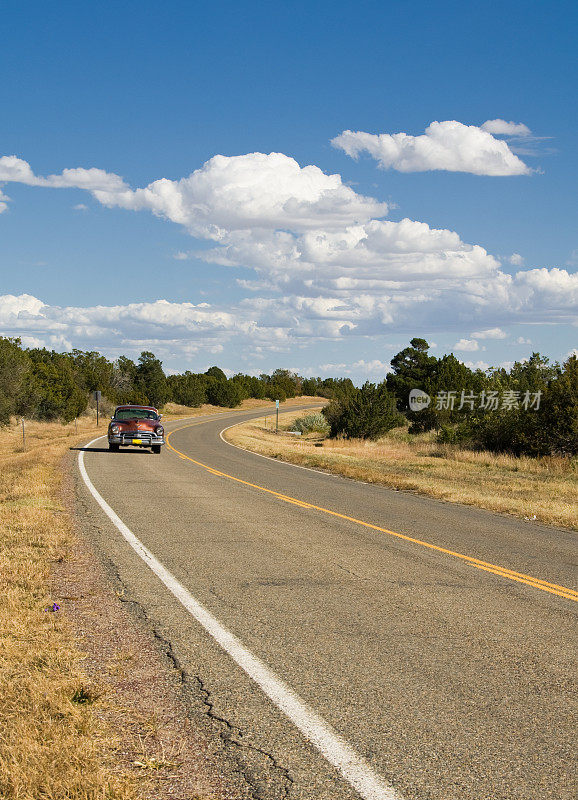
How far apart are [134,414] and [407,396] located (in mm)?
45186

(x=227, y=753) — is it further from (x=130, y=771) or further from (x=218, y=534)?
(x=218, y=534)

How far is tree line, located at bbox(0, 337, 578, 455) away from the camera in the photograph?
99.7 feet

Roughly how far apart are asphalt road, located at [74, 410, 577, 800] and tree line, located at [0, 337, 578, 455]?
19.6 meters

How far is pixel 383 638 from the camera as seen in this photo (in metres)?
5.30

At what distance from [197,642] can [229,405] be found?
101104 millimetres

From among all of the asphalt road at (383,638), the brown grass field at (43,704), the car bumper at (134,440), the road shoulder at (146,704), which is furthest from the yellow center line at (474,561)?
the car bumper at (134,440)

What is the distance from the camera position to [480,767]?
11.1ft

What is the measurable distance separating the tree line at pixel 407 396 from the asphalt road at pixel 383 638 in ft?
64.5

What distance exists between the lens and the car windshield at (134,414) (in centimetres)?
2692

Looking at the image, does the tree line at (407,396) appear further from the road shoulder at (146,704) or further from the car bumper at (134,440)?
the road shoulder at (146,704)

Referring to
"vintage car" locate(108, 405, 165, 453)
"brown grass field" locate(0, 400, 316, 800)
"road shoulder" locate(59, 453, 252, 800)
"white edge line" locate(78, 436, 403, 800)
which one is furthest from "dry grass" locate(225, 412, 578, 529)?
"brown grass field" locate(0, 400, 316, 800)

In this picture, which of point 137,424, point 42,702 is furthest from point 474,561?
point 137,424

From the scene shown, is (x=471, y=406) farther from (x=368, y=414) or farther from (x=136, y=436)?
(x=136, y=436)

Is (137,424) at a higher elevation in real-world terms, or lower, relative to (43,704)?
higher
